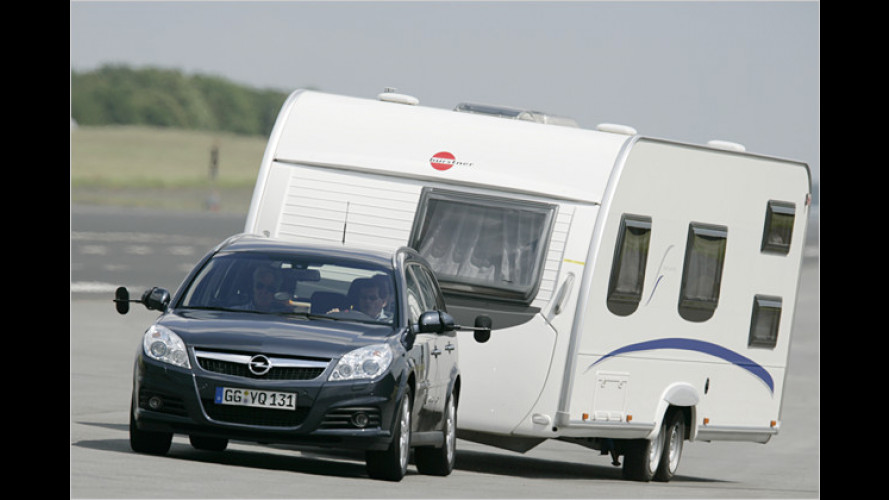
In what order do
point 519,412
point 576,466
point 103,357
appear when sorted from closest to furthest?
point 519,412 → point 576,466 → point 103,357

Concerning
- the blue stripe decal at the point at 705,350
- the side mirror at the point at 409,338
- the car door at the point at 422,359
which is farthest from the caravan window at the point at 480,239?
the side mirror at the point at 409,338

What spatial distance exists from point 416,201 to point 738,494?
388 cm

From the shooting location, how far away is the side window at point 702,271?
17172 mm

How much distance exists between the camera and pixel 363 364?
505 inches

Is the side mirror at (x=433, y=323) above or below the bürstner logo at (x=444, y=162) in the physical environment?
below

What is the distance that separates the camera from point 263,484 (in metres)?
12.0

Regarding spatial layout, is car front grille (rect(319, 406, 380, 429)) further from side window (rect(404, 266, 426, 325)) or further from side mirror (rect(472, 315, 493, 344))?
side mirror (rect(472, 315, 493, 344))

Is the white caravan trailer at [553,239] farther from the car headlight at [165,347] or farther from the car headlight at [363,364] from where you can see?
the car headlight at [165,347]

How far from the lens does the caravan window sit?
1602cm

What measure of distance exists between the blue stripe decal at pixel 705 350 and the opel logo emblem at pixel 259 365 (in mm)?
4209

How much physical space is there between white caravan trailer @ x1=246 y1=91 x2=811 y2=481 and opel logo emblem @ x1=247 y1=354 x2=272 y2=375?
3.37m

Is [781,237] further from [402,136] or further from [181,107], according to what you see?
[181,107]

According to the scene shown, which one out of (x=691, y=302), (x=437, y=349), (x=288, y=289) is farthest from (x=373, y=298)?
(x=691, y=302)
